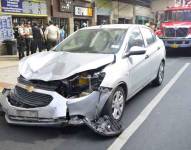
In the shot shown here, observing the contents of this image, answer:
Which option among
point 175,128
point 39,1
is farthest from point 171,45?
→ point 175,128

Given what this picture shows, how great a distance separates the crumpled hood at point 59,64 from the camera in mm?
5324

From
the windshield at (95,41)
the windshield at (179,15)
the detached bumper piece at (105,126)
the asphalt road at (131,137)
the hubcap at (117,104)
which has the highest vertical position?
the windshield at (179,15)

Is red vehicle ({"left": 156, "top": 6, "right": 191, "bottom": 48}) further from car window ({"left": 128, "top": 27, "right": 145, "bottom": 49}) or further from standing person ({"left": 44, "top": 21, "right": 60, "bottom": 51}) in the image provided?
car window ({"left": 128, "top": 27, "right": 145, "bottom": 49})

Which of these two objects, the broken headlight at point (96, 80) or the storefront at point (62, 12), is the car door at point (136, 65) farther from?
the storefront at point (62, 12)

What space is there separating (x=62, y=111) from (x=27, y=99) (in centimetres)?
64

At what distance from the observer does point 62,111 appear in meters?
5.05

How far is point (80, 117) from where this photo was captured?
204 inches

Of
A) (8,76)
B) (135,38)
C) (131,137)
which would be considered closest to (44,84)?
(131,137)

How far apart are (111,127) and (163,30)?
13129 mm

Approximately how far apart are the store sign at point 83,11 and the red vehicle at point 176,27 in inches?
396

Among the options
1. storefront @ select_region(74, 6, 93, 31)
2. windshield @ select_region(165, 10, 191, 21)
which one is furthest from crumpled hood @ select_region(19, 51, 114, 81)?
storefront @ select_region(74, 6, 93, 31)

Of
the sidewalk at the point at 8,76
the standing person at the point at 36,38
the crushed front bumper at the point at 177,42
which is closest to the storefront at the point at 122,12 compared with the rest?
the crushed front bumper at the point at 177,42

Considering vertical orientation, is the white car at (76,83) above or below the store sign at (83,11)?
below

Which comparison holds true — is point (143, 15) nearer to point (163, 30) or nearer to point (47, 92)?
point (163, 30)
